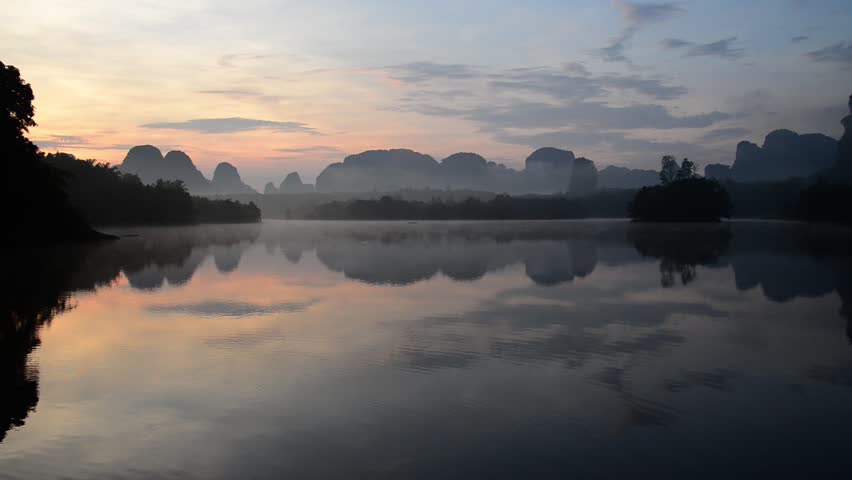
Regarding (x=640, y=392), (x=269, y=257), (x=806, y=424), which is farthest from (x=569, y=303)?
(x=269, y=257)

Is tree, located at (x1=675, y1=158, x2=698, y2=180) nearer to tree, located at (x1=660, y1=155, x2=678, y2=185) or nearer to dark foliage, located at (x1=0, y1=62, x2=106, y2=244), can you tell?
tree, located at (x1=660, y1=155, x2=678, y2=185)

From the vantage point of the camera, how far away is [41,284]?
30.6 m

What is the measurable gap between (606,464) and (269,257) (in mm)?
46962

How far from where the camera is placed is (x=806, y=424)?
1090cm

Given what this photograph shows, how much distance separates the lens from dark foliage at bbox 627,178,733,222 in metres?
176

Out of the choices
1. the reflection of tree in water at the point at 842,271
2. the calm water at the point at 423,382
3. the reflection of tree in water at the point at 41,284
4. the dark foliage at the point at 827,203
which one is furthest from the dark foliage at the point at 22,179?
the dark foliage at the point at 827,203

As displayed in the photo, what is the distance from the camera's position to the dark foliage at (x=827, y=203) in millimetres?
142625

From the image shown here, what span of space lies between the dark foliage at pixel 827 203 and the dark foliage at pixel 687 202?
20742 millimetres

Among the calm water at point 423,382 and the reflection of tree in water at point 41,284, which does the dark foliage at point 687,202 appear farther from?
the calm water at point 423,382

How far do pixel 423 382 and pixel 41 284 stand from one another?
986 inches


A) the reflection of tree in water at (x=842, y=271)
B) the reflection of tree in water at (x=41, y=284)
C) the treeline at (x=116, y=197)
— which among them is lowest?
the reflection of tree in water at (x=41, y=284)

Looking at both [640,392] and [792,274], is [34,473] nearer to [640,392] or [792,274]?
[640,392]

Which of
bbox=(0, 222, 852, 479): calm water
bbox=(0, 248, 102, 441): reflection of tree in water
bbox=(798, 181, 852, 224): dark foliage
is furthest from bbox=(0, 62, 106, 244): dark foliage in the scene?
bbox=(798, 181, 852, 224): dark foliage

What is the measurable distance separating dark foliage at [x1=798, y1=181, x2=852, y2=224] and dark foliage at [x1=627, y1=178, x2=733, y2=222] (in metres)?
20.7
